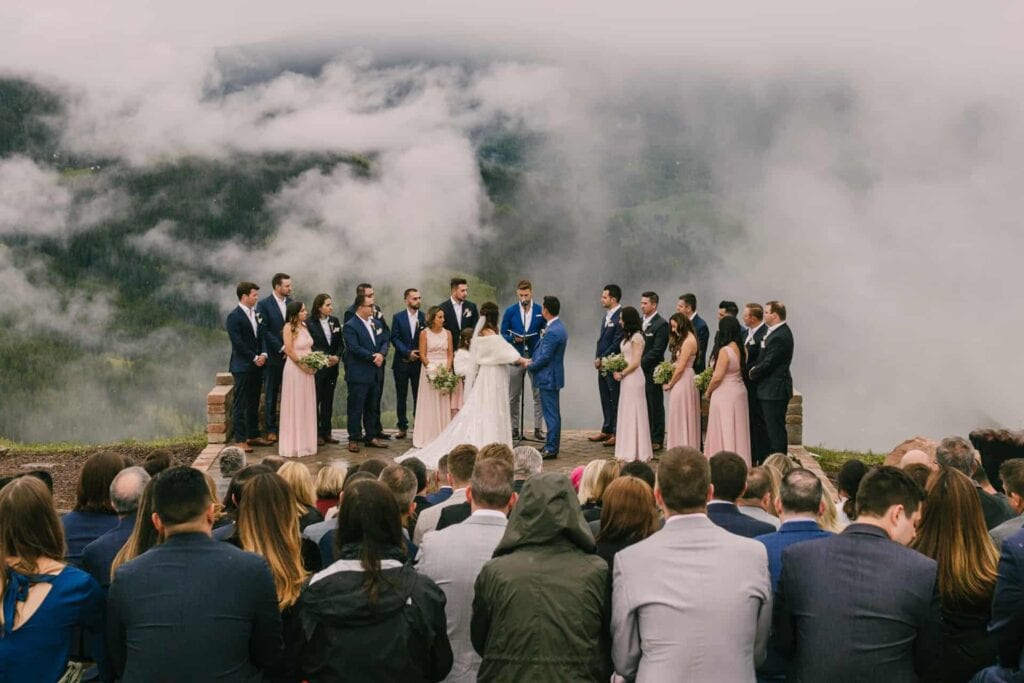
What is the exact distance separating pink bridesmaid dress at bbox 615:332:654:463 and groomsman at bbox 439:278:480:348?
2.21m

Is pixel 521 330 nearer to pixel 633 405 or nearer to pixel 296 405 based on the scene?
pixel 633 405

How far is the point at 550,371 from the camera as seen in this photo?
13.5 meters

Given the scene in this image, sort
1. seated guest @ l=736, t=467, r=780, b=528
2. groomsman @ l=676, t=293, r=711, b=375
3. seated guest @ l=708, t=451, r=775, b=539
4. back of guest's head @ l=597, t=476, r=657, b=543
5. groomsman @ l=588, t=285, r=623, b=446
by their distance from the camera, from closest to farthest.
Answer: back of guest's head @ l=597, t=476, r=657, b=543, seated guest @ l=708, t=451, r=775, b=539, seated guest @ l=736, t=467, r=780, b=528, groomsman @ l=676, t=293, r=711, b=375, groomsman @ l=588, t=285, r=623, b=446

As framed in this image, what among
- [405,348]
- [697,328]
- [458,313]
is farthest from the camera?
[458,313]

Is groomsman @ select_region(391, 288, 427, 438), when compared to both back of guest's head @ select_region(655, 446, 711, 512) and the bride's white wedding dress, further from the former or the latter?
back of guest's head @ select_region(655, 446, 711, 512)

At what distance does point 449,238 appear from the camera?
84.0 ft

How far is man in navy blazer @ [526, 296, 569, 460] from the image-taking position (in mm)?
13352

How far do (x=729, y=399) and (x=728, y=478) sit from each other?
24.0ft

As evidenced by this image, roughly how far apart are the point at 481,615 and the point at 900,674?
1550 millimetres

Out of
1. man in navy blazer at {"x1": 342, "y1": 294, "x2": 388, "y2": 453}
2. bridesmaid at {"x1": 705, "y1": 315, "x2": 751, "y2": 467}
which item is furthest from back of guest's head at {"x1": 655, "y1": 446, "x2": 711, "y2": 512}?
man in navy blazer at {"x1": 342, "y1": 294, "x2": 388, "y2": 453}

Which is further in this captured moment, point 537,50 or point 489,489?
point 537,50

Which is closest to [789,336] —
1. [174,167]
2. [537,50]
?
[537,50]

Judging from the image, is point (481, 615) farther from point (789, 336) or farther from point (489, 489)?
point (789, 336)

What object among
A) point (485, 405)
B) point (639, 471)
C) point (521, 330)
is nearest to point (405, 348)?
point (521, 330)
